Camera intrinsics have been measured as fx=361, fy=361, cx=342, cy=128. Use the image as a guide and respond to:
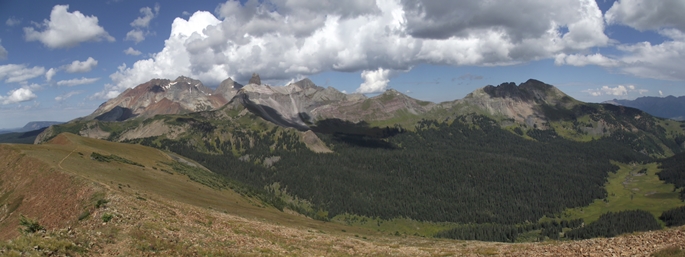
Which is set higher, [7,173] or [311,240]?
[7,173]

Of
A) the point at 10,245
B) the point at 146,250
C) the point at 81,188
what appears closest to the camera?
the point at 10,245

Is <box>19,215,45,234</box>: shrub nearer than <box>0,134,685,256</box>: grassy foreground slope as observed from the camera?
No

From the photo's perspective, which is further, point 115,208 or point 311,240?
point 311,240

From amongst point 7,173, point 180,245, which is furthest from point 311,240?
point 7,173

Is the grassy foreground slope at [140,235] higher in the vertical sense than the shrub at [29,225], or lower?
lower

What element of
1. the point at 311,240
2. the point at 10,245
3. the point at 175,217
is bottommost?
the point at 311,240

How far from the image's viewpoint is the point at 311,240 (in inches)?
1871

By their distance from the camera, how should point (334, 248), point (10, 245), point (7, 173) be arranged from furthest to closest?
point (7, 173) → point (334, 248) → point (10, 245)

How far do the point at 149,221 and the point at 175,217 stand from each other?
7269mm

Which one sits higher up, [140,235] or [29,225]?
[29,225]

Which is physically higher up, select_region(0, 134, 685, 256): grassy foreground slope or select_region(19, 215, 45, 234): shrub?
select_region(19, 215, 45, 234): shrub

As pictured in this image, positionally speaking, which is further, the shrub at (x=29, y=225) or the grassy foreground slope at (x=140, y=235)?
the shrub at (x=29, y=225)

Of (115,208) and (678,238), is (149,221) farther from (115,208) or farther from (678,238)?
(678,238)

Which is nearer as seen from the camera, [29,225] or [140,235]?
[29,225]
